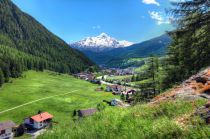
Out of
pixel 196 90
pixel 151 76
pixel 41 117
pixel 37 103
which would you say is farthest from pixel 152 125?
pixel 37 103

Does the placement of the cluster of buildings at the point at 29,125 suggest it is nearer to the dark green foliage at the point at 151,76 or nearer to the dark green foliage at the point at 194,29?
the dark green foliage at the point at 151,76

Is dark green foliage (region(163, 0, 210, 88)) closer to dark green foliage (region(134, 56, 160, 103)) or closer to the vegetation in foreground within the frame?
dark green foliage (region(134, 56, 160, 103))

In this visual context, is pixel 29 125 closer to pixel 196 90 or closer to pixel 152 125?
pixel 196 90

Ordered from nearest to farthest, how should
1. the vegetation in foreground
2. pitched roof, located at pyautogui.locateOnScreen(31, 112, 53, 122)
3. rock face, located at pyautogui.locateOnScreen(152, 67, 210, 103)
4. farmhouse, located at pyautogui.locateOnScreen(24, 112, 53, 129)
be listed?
the vegetation in foreground → rock face, located at pyautogui.locateOnScreen(152, 67, 210, 103) → farmhouse, located at pyautogui.locateOnScreen(24, 112, 53, 129) → pitched roof, located at pyautogui.locateOnScreen(31, 112, 53, 122)

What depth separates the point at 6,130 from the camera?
87938 mm

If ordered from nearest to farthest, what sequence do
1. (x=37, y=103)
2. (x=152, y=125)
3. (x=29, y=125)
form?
(x=152, y=125) < (x=29, y=125) < (x=37, y=103)

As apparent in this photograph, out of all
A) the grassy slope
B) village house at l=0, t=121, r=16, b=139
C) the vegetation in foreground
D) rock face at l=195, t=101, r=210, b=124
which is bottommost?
village house at l=0, t=121, r=16, b=139

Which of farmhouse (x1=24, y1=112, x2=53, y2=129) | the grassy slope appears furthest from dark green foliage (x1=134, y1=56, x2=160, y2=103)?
farmhouse (x1=24, y1=112, x2=53, y2=129)

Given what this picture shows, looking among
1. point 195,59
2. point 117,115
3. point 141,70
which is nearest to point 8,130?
point 141,70

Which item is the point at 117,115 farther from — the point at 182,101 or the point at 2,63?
the point at 2,63

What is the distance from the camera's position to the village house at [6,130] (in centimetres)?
8750

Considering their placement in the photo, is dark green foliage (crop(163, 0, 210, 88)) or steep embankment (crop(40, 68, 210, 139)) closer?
steep embankment (crop(40, 68, 210, 139))

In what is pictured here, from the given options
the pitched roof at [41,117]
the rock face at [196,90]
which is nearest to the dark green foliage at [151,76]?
the rock face at [196,90]

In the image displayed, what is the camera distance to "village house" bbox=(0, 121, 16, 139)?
3445 inches
